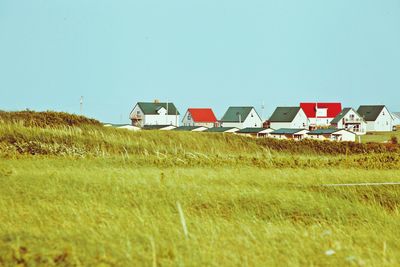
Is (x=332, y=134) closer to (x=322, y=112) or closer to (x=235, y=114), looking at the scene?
(x=235, y=114)

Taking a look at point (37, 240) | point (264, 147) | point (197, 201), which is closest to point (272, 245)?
point (37, 240)

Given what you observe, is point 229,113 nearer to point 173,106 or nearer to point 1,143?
point 173,106

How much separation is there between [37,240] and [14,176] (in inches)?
323

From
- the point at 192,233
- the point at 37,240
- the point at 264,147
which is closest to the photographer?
the point at 37,240

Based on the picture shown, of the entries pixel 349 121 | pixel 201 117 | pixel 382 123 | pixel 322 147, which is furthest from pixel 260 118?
pixel 322 147

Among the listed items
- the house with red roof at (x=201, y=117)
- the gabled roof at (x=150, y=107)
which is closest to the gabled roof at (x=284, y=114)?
the house with red roof at (x=201, y=117)

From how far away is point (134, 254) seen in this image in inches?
367

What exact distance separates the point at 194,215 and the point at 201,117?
4238 inches

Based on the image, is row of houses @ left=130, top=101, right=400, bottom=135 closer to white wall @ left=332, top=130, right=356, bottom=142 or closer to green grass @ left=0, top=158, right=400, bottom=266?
white wall @ left=332, top=130, right=356, bottom=142

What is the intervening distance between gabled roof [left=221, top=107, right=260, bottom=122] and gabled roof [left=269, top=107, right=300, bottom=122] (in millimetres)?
5860

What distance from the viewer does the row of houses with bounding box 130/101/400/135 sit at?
380 feet

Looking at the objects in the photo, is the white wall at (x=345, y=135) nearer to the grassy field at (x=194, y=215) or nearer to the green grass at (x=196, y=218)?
the grassy field at (x=194, y=215)

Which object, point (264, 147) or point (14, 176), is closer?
point (14, 176)

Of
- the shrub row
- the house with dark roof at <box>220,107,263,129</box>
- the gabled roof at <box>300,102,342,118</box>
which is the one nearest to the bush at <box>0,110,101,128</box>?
the shrub row
